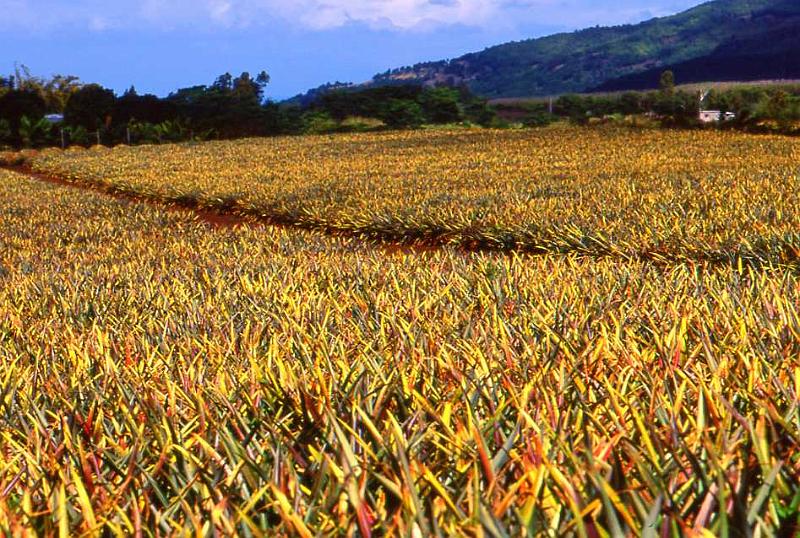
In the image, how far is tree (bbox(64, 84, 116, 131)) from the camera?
58.0 meters

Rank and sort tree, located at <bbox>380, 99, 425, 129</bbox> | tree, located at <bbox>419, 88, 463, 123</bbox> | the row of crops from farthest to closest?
tree, located at <bbox>419, 88, 463, 123</bbox> < tree, located at <bbox>380, 99, 425, 129</bbox> < the row of crops

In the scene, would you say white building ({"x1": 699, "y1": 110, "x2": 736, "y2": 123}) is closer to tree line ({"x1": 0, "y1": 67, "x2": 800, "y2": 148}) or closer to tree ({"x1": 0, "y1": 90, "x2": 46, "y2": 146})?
tree line ({"x1": 0, "y1": 67, "x2": 800, "y2": 148})

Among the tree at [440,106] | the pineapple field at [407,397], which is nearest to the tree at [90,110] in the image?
the tree at [440,106]

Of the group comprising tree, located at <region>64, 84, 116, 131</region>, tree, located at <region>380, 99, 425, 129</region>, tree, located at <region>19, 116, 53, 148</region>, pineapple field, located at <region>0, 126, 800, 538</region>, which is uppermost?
tree, located at <region>64, 84, 116, 131</region>

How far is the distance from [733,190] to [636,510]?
429 inches

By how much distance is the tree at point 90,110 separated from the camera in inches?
2282

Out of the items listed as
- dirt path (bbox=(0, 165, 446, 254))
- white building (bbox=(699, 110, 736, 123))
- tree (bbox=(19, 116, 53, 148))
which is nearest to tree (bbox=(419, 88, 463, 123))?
white building (bbox=(699, 110, 736, 123))

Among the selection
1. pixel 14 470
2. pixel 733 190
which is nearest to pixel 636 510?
pixel 14 470

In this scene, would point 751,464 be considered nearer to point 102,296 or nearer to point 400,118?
point 102,296

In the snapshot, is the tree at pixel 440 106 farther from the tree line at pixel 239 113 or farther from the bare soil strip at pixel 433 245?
the bare soil strip at pixel 433 245

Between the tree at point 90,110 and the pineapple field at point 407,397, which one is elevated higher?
the tree at point 90,110

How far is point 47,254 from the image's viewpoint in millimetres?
8242

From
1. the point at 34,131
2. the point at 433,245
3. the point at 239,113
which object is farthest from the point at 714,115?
the point at 34,131

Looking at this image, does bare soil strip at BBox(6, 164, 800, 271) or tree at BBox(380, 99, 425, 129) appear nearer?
bare soil strip at BBox(6, 164, 800, 271)
